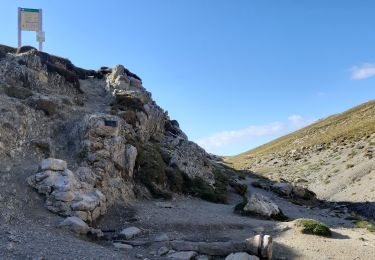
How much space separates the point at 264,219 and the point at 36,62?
3390 cm

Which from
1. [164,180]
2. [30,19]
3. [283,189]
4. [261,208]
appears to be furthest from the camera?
[283,189]

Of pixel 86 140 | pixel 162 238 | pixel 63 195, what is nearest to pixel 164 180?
pixel 86 140

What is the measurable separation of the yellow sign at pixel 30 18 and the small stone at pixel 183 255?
146ft

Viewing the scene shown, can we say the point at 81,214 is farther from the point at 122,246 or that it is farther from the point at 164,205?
the point at 164,205

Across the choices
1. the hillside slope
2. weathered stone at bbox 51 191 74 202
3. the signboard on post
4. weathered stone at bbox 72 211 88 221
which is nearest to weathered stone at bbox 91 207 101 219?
weathered stone at bbox 72 211 88 221

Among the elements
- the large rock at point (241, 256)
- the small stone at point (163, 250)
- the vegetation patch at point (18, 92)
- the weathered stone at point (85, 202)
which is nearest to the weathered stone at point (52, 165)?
the weathered stone at point (85, 202)

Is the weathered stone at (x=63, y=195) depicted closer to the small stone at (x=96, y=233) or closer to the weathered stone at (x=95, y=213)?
the weathered stone at (x=95, y=213)

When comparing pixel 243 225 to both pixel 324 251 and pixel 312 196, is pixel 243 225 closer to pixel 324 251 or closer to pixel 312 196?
pixel 324 251

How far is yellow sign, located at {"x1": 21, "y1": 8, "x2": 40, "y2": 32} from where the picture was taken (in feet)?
196

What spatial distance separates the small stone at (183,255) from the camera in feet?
80.3

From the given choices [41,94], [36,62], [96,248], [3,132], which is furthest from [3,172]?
[36,62]

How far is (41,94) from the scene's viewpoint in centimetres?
4916

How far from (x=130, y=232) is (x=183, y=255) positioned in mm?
4944

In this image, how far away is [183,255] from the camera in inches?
976
